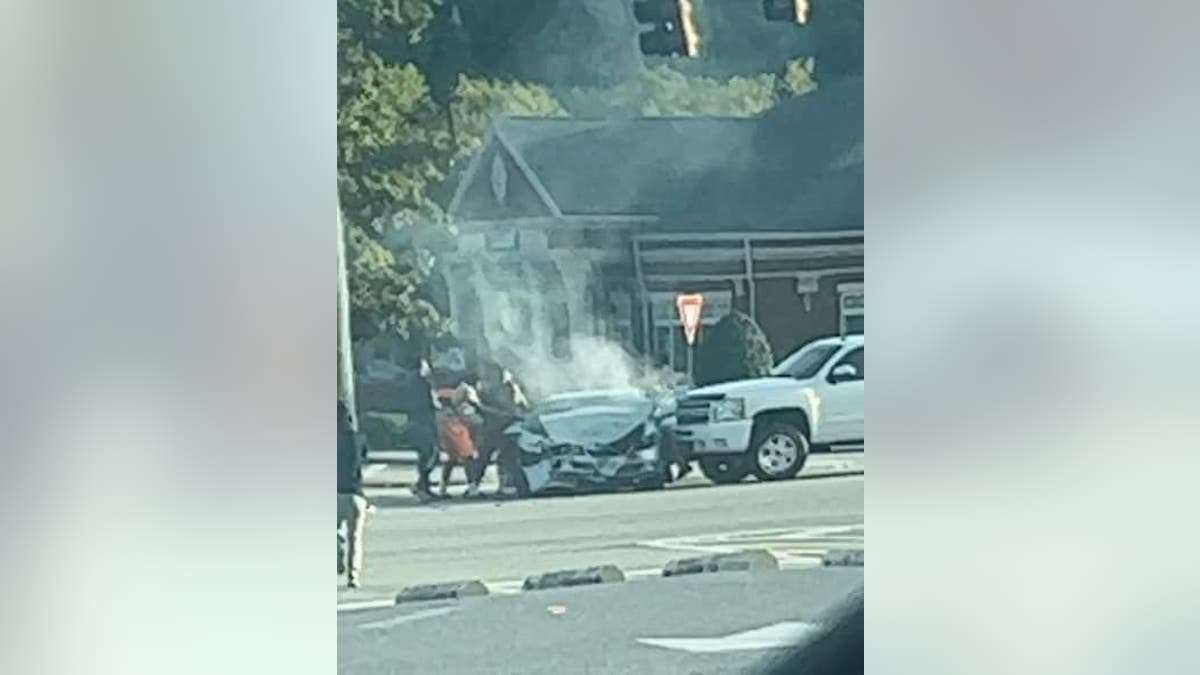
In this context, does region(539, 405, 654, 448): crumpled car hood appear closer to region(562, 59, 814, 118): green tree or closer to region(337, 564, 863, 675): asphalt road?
region(337, 564, 863, 675): asphalt road

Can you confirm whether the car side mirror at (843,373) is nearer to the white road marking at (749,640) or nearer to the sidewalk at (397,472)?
the white road marking at (749,640)

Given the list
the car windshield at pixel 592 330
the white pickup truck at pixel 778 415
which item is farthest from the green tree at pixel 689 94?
the white pickup truck at pixel 778 415

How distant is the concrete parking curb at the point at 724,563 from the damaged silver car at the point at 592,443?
4.9 inches

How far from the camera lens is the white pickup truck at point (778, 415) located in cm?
225

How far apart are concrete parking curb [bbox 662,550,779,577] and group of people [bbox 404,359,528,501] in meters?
0.27

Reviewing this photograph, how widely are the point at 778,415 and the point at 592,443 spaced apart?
0.28 metres

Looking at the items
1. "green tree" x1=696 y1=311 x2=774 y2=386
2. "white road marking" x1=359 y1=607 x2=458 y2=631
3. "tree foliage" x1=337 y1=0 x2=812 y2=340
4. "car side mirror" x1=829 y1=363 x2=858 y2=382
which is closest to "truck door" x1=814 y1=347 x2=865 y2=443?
"car side mirror" x1=829 y1=363 x2=858 y2=382

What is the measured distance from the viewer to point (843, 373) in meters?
2.32

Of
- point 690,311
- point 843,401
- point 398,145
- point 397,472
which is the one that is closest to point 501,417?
point 397,472

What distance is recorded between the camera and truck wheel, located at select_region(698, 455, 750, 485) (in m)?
2.25

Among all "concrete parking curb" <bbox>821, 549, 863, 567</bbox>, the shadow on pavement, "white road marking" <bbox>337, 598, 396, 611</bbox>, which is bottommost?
"white road marking" <bbox>337, 598, 396, 611</bbox>

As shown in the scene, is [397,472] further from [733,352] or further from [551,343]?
[733,352]
